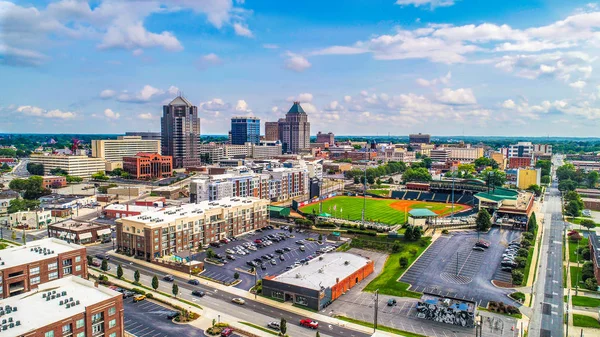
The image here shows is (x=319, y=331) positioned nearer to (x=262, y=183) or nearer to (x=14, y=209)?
(x=262, y=183)

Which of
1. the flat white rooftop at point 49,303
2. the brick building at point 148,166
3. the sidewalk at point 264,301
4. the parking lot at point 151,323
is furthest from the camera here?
the brick building at point 148,166

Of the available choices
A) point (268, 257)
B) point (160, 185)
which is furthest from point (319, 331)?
point (160, 185)

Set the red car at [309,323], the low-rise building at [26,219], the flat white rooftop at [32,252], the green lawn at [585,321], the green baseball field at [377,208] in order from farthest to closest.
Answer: the green baseball field at [377,208]
the low-rise building at [26,219]
the flat white rooftop at [32,252]
the green lawn at [585,321]
the red car at [309,323]

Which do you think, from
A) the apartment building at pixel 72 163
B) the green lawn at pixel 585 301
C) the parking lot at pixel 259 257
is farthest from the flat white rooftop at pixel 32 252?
the apartment building at pixel 72 163

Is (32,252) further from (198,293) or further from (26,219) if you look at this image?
(26,219)

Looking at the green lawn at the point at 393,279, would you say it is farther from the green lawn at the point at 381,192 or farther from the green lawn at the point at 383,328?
the green lawn at the point at 381,192

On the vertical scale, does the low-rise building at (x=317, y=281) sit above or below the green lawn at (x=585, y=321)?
above
